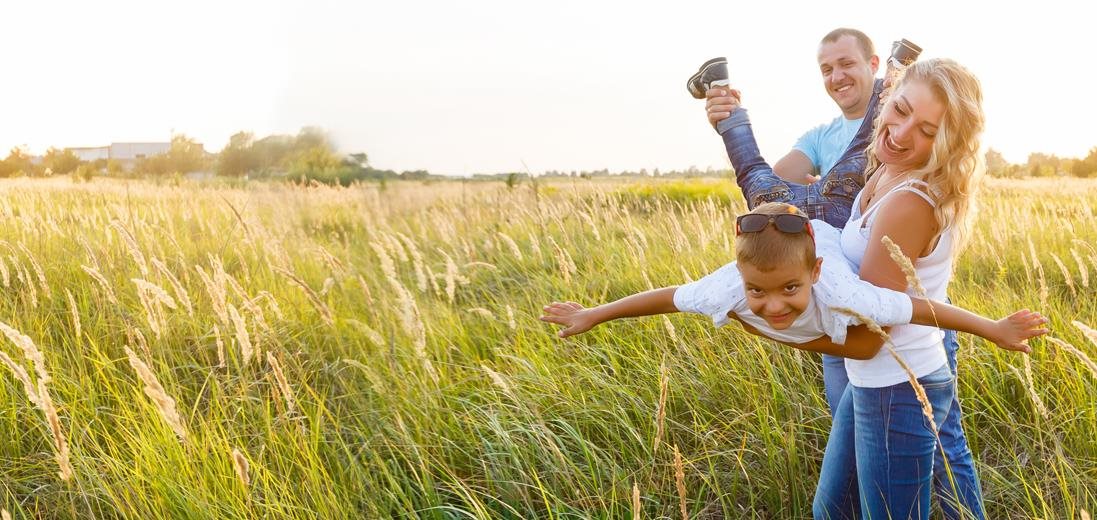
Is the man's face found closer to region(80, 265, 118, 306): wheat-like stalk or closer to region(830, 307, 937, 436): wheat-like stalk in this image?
region(830, 307, 937, 436): wheat-like stalk

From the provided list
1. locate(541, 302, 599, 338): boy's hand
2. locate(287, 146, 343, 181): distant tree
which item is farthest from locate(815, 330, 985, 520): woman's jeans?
locate(287, 146, 343, 181): distant tree

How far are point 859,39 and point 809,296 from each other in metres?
1.26

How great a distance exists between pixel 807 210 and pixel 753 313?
624mm

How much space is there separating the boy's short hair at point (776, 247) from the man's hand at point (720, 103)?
0.75 meters

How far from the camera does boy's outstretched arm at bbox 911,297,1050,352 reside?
1646 mm

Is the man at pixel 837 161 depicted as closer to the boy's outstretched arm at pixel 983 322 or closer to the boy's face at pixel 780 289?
the boy's outstretched arm at pixel 983 322

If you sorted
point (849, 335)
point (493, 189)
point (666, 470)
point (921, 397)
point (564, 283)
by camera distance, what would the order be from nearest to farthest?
point (921, 397), point (849, 335), point (666, 470), point (564, 283), point (493, 189)

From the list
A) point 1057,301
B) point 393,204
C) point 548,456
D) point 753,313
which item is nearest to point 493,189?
point 393,204

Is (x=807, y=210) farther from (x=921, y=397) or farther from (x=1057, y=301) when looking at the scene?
(x=1057, y=301)

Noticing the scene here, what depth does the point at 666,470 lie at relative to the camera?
2410mm

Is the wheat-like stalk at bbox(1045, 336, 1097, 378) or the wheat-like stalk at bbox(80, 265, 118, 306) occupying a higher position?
the wheat-like stalk at bbox(1045, 336, 1097, 378)

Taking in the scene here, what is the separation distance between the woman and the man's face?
2.24ft

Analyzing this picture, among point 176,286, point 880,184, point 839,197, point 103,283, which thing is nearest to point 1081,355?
point 880,184

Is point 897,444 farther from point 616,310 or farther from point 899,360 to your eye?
point 616,310
